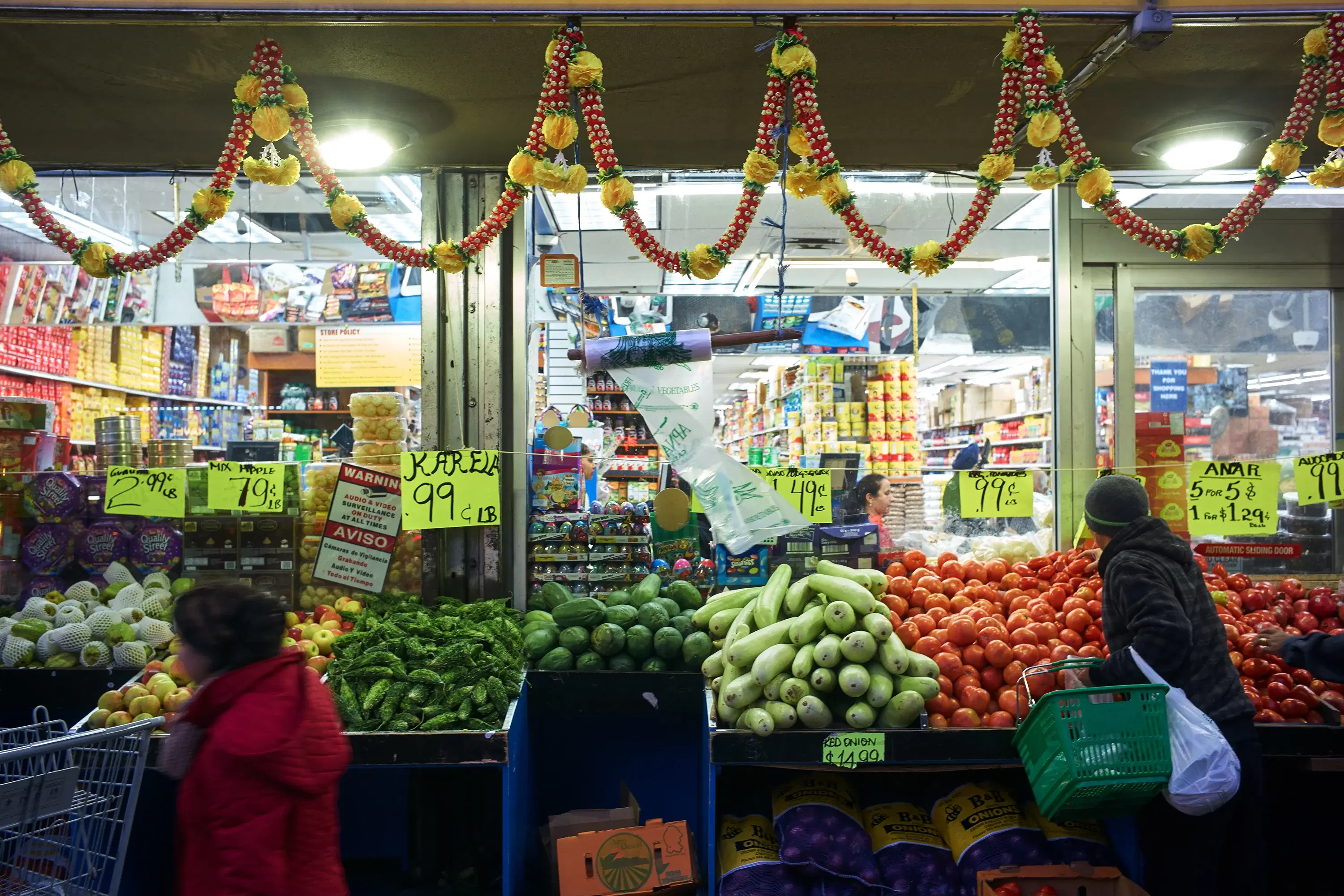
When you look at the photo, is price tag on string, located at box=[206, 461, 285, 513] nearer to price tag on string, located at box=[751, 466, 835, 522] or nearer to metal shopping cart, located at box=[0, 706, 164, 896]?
metal shopping cart, located at box=[0, 706, 164, 896]

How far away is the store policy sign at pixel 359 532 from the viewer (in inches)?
164

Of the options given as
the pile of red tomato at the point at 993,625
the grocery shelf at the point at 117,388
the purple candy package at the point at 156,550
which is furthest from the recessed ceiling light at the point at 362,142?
the grocery shelf at the point at 117,388

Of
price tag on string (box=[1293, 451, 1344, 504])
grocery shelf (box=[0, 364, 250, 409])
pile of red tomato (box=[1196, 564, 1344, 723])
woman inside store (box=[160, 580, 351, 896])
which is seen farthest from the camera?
grocery shelf (box=[0, 364, 250, 409])

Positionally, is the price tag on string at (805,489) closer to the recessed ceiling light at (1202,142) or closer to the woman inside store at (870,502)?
the woman inside store at (870,502)

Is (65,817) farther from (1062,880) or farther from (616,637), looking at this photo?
(1062,880)

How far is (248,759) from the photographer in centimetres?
196

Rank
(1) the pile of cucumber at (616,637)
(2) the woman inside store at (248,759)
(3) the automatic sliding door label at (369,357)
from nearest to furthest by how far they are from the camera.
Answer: (2) the woman inside store at (248,759) → (1) the pile of cucumber at (616,637) → (3) the automatic sliding door label at (369,357)

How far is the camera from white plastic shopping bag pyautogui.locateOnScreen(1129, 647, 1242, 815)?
105 inches

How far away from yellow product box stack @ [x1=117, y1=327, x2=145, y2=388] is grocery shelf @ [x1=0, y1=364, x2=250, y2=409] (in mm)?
91

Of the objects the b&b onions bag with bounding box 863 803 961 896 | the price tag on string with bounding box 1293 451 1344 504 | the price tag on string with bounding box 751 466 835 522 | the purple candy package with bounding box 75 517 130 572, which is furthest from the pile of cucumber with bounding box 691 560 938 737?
the purple candy package with bounding box 75 517 130 572

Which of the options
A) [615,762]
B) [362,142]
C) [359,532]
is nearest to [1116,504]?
[615,762]

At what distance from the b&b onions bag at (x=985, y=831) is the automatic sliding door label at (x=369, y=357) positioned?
5.60m

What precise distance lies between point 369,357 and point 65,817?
18.9 ft

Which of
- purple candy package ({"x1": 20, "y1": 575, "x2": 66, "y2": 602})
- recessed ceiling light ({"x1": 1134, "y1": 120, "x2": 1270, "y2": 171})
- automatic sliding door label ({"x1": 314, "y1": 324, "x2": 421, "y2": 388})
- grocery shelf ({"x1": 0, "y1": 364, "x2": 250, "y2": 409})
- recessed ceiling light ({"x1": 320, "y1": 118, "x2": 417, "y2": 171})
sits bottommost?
purple candy package ({"x1": 20, "y1": 575, "x2": 66, "y2": 602})
